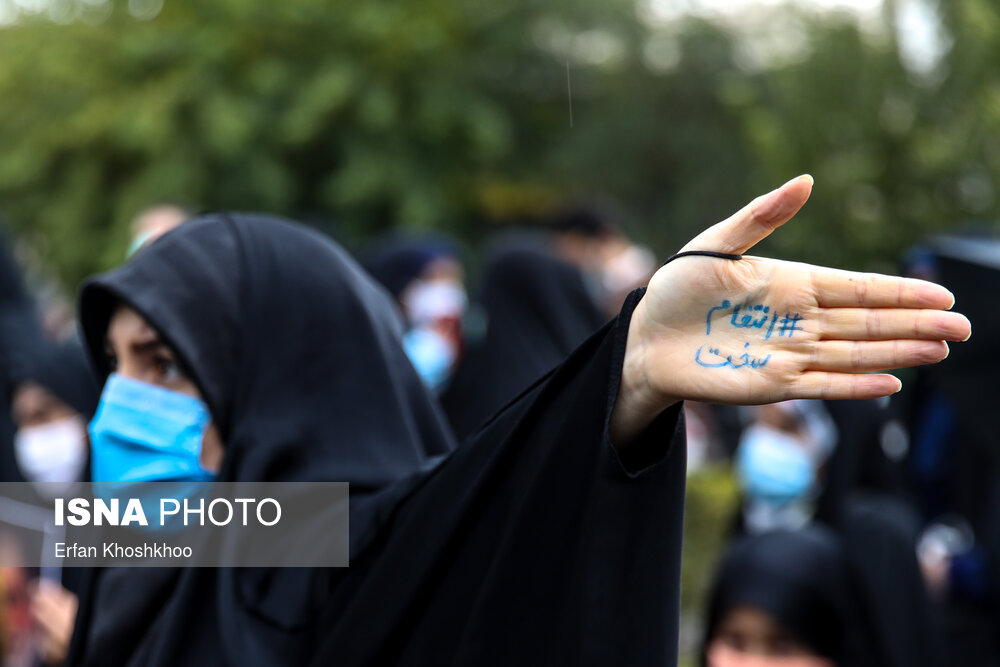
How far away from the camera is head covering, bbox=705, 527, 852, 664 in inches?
117

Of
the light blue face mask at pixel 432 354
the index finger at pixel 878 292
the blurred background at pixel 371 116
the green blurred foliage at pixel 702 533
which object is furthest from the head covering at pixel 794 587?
the blurred background at pixel 371 116

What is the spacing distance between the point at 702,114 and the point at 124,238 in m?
7.93

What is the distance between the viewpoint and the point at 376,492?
1.89m

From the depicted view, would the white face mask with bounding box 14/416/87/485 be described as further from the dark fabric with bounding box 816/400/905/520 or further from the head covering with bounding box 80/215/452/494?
the dark fabric with bounding box 816/400/905/520

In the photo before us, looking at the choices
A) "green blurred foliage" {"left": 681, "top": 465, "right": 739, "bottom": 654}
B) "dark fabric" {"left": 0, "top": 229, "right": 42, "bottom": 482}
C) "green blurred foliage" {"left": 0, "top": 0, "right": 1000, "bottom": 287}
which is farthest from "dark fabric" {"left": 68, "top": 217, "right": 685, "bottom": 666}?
"green blurred foliage" {"left": 0, "top": 0, "right": 1000, "bottom": 287}

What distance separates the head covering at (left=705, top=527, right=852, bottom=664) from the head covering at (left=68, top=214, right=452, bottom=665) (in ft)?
4.30

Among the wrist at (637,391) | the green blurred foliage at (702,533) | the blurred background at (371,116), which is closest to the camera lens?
the wrist at (637,391)

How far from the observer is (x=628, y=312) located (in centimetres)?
142

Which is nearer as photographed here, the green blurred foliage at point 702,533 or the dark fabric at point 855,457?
the dark fabric at point 855,457

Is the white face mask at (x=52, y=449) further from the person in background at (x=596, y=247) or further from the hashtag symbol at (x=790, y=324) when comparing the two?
the hashtag symbol at (x=790, y=324)

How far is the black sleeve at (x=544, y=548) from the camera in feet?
4.67

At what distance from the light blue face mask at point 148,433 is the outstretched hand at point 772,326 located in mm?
989

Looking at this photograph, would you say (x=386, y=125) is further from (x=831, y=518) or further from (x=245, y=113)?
(x=831, y=518)

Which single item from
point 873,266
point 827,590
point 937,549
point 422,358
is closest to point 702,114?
point 873,266
